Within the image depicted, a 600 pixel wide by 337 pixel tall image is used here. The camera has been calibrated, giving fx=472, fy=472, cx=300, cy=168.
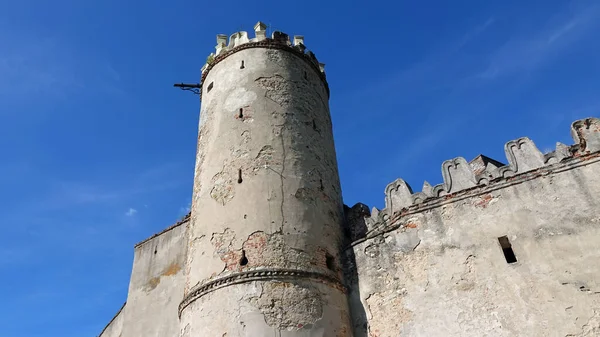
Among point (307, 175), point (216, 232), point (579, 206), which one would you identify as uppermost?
point (307, 175)

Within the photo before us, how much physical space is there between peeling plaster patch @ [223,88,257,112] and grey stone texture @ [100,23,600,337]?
35 mm

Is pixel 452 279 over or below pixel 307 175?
below

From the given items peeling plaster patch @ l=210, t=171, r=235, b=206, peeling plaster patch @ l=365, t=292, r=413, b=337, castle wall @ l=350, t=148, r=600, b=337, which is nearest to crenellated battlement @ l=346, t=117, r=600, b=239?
castle wall @ l=350, t=148, r=600, b=337

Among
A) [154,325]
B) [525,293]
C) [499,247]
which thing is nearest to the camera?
[525,293]

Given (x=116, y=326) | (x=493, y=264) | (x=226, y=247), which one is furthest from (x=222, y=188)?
(x=116, y=326)

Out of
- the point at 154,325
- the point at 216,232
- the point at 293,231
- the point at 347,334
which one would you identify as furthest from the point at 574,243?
the point at 154,325

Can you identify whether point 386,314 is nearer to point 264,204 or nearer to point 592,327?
point 264,204

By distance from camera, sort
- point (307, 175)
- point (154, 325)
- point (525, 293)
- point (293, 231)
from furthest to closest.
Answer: point (154, 325)
point (307, 175)
point (293, 231)
point (525, 293)

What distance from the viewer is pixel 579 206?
777cm

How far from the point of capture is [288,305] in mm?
7898

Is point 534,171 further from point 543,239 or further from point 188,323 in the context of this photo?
point 188,323

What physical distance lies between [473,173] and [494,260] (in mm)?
1823

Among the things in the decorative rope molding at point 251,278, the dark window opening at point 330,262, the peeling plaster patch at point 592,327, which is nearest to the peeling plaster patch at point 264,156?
the dark window opening at point 330,262

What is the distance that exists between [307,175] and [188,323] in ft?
12.0
